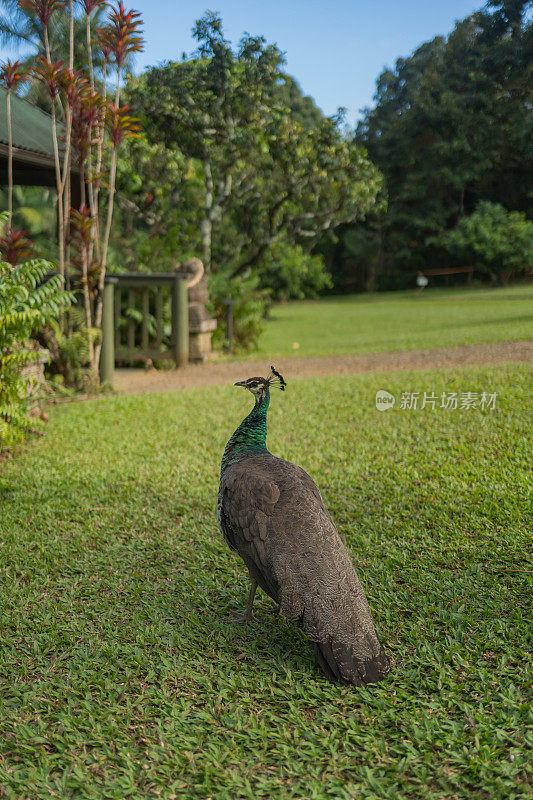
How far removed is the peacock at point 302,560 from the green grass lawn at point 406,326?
8522mm

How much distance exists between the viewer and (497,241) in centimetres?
2592

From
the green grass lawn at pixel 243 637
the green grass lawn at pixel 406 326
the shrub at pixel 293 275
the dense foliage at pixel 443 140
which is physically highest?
the dense foliage at pixel 443 140

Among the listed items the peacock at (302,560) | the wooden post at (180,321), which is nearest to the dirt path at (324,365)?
the wooden post at (180,321)

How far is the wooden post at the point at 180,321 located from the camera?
32.2 feet

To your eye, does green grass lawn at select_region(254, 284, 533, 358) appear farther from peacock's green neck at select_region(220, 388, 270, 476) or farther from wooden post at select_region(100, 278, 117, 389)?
peacock's green neck at select_region(220, 388, 270, 476)

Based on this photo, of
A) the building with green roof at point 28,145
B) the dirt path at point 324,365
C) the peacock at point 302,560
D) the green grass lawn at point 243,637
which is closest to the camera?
the green grass lawn at point 243,637

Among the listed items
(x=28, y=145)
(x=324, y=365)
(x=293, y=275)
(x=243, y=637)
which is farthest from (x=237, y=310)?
(x=293, y=275)

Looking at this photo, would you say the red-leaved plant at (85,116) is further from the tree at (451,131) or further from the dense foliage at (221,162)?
the tree at (451,131)

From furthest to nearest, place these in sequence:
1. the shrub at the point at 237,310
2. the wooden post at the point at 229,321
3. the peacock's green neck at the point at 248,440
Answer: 1. the shrub at the point at 237,310
2. the wooden post at the point at 229,321
3. the peacock's green neck at the point at 248,440

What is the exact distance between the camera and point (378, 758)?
229 centimetres

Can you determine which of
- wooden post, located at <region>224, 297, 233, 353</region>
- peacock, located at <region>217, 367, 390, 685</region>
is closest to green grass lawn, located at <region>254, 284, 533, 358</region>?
wooden post, located at <region>224, 297, 233, 353</region>

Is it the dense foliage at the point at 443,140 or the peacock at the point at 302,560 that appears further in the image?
the dense foliage at the point at 443,140

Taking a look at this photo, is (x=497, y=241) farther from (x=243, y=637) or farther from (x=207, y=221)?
(x=243, y=637)

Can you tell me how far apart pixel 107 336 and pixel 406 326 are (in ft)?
28.0
